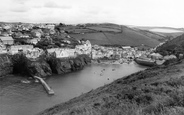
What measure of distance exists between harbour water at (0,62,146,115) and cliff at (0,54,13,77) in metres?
6.77

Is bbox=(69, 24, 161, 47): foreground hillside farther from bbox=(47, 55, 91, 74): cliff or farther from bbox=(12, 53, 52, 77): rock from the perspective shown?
bbox=(12, 53, 52, 77): rock

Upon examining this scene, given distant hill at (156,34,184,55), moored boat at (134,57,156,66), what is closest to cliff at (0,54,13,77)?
moored boat at (134,57,156,66)

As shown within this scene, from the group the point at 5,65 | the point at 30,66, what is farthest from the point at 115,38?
the point at 5,65

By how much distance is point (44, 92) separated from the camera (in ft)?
79.3

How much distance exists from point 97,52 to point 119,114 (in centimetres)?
4776

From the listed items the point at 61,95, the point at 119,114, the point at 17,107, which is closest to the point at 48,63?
the point at 61,95

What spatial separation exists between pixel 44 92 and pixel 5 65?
42.9 ft

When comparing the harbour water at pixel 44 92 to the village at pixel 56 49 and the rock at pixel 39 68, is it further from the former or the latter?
the village at pixel 56 49

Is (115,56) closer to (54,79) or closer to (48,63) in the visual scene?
(48,63)

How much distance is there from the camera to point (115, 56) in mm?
53938

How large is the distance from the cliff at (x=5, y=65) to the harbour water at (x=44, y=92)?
6.77 m

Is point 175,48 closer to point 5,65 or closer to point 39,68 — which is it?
point 39,68

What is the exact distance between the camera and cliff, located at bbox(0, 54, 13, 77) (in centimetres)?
3194

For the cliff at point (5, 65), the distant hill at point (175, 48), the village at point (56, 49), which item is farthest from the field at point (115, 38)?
the cliff at point (5, 65)
